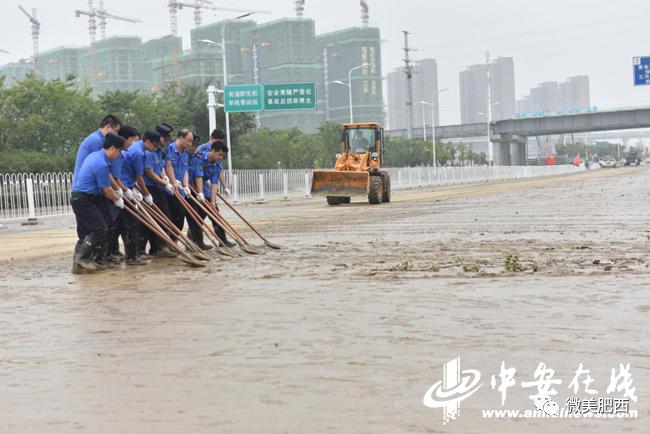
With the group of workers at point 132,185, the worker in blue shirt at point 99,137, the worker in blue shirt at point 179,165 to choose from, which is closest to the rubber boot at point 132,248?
the group of workers at point 132,185

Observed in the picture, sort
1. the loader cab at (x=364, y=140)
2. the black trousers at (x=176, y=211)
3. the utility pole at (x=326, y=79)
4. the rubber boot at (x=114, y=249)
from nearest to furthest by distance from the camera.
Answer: the rubber boot at (x=114, y=249)
the black trousers at (x=176, y=211)
the loader cab at (x=364, y=140)
the utility pole at (x=326, y=79)

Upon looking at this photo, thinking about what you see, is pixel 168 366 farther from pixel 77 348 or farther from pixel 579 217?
pixel 579 217

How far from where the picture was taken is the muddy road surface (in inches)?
149

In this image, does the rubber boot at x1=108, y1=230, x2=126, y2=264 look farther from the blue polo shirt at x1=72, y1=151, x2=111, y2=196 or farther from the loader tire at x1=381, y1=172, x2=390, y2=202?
the loader tire at x1=381, y1=172, x2=390, y2=202

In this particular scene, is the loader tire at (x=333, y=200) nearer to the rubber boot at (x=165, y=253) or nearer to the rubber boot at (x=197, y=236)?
the rubber boot at (x=197, y=236)

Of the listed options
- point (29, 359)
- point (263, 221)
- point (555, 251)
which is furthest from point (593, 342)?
point (263, 221)

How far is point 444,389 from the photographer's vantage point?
402cm

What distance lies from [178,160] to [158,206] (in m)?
0.70

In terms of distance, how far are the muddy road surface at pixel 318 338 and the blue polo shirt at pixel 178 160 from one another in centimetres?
160

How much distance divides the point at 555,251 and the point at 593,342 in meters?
5.31

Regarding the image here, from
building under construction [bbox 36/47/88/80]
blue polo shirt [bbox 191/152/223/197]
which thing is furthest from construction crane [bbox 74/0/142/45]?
blue polo shirt [bbox 191/152/223/197]

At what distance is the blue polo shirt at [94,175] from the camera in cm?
951

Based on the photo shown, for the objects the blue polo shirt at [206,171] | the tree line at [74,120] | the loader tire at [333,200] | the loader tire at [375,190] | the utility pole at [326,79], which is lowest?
the loader tire at [333,200]

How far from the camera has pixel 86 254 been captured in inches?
378
